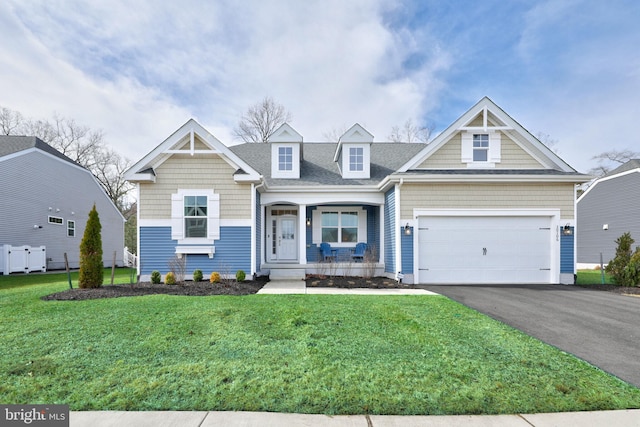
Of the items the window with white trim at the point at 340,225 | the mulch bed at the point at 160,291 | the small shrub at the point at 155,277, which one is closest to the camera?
the mulch bed at the point at 160,291

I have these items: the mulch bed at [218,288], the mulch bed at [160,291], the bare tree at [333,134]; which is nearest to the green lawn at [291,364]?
the mulch bed at [160,291]

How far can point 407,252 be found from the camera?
9711 mm

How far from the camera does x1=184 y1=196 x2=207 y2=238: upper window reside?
32.6 feet

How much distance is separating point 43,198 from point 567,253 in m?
23.9

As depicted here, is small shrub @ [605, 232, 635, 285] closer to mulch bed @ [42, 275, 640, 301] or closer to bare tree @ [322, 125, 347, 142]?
mulch bed @ [42, 275, 640, 301]

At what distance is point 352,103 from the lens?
15789 mm

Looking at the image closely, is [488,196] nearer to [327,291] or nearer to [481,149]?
[481,149]

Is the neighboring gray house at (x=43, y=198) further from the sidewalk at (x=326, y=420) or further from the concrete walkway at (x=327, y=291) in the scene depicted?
the sidewalk at (x=326, y=420)

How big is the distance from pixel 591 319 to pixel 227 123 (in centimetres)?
2327

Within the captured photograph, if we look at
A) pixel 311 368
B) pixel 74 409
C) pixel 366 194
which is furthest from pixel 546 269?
pixel 74 409

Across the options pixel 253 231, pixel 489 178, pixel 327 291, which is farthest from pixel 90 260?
pixel 489 178

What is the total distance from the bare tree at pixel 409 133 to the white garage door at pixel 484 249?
1596 centimetres

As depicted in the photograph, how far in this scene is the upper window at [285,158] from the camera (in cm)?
1217

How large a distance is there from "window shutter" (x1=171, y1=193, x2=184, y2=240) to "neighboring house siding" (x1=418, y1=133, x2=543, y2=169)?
27.6 ft
